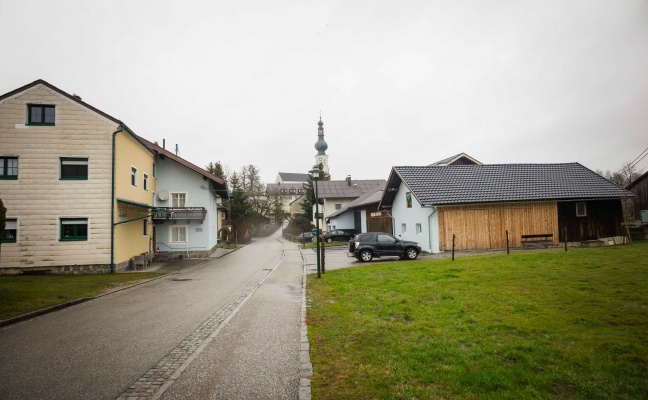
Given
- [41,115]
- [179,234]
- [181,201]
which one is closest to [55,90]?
[41,115]

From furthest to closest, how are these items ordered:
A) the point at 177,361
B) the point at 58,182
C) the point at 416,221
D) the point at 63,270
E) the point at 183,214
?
the point at 183,214, the point at 416,221, the point at 58,182, the point at 63,270, the point at 177,361

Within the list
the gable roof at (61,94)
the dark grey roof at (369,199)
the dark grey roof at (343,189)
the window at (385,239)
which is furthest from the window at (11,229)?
the dark grey roof at (343,189)

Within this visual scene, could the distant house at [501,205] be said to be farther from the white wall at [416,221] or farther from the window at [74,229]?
the window at [74,229]

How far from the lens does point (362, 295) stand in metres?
9.80

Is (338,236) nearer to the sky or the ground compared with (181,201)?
nearer to the ground

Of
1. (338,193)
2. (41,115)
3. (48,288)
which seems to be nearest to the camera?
(48,288)

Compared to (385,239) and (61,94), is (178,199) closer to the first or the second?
(61,94)

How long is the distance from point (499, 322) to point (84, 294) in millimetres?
12431

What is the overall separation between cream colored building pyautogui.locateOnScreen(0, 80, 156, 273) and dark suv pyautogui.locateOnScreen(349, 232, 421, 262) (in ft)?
40.9

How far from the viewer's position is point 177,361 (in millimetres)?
5590

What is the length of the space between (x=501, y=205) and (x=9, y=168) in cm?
2684

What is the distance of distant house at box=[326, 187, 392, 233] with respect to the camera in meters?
30.9

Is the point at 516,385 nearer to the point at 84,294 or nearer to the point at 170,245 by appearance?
the point at 84,294

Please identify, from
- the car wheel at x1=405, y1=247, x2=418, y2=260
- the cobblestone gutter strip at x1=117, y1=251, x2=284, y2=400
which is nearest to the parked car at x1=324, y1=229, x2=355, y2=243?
the car wheel at x1=405, y1=247, x2=418, y2=260
